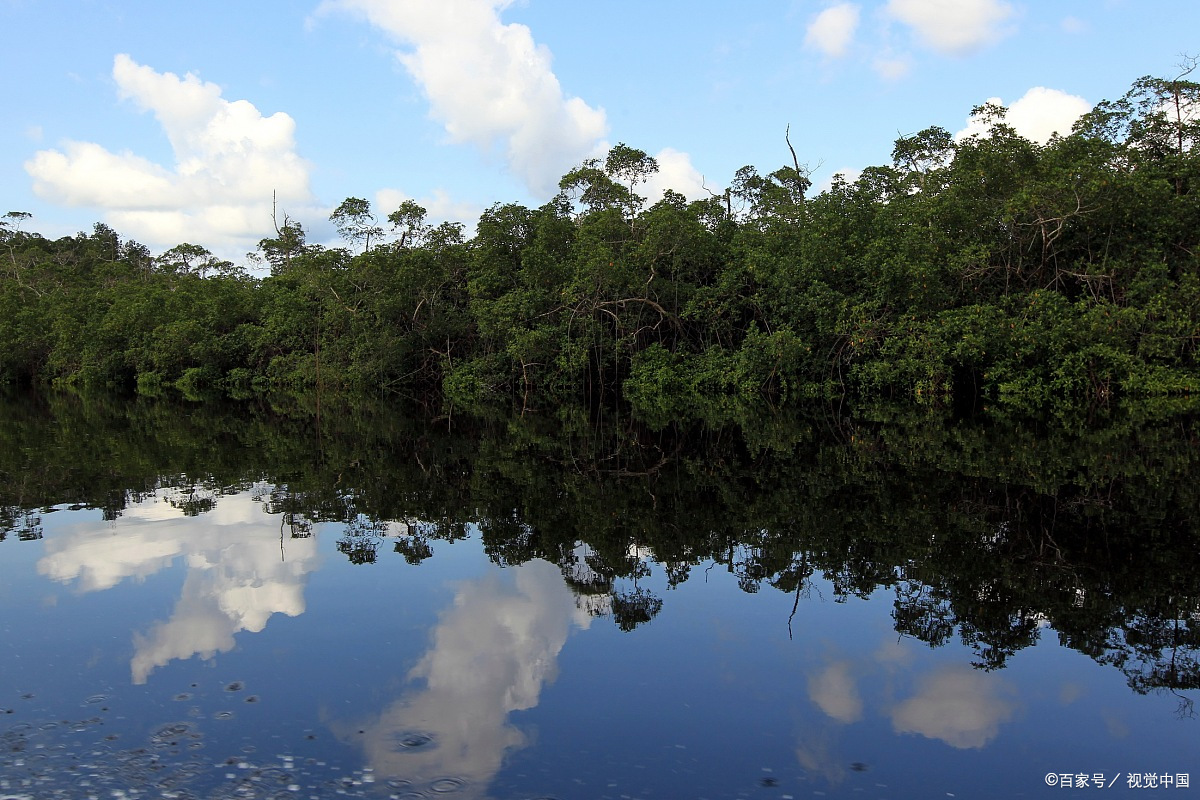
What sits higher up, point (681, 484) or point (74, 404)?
point (74, 404)

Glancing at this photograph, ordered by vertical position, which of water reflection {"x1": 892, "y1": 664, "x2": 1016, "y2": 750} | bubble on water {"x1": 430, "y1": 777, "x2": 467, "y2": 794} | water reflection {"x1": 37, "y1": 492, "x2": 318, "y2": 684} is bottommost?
bubble on water {"x1": 430, "y1": 777, "x2": 467, "y2": 794}

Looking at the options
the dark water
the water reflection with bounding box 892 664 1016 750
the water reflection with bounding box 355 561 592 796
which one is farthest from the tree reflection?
the water reflection with bounding box 355 561 592 796

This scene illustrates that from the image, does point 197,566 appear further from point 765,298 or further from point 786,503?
point 765,298

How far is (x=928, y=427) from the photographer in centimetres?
1816

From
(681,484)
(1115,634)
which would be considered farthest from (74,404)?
(1115,634)

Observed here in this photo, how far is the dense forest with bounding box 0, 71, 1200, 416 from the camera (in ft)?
70.5

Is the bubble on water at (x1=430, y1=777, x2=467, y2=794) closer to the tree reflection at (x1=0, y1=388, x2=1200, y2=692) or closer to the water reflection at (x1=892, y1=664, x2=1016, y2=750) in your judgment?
the tree reflection at (x1=0, y1=388, x2=1200, y2=692)

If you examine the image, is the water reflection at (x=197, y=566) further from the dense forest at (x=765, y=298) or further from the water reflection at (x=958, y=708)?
the dense forest at (x=765, y=298)

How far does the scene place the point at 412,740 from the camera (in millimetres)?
4625

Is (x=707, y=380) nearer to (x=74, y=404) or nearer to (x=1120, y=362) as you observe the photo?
(x=1120, y=362)

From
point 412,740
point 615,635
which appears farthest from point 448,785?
point 615,635

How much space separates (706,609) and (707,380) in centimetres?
2268

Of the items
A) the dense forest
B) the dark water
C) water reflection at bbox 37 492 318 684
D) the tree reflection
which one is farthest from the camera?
the dense forest

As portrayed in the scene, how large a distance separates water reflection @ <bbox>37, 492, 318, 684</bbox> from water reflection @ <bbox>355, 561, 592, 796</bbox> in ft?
5.75
